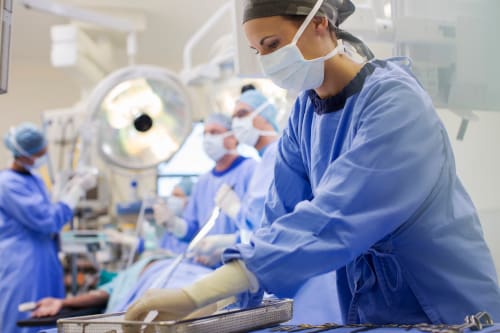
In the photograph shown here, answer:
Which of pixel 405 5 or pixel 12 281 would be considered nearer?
pixel 405 5

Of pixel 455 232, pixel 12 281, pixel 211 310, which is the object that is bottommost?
pixel 12 281

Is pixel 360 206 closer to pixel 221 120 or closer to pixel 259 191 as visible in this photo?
pixel 259 191

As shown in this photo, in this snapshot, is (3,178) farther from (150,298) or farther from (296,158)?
(150,298)

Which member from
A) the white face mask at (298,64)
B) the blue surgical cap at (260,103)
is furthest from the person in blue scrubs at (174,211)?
the white face mask at (298,64)

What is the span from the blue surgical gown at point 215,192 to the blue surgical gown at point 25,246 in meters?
0.79

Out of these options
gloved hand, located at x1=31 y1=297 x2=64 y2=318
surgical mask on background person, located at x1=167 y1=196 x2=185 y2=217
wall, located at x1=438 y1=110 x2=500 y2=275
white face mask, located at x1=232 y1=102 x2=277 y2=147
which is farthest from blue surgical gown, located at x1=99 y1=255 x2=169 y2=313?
wall, located at x1=438 y1=110 x2=500 y2=275

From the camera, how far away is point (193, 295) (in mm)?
977

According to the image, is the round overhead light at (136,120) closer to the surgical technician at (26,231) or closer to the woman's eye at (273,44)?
the surgical technician at (26,231)

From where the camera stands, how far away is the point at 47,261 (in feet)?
11.4

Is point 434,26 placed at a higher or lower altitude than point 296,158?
higher

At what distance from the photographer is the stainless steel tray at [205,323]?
904mm

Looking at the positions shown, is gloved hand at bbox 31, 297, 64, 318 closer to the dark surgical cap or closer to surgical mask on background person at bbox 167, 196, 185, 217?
surgical mask on background person at bbox 167, 196, 185, 217

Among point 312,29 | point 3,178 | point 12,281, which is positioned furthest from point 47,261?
point 312,29

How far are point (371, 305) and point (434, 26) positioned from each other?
3.12 feet
